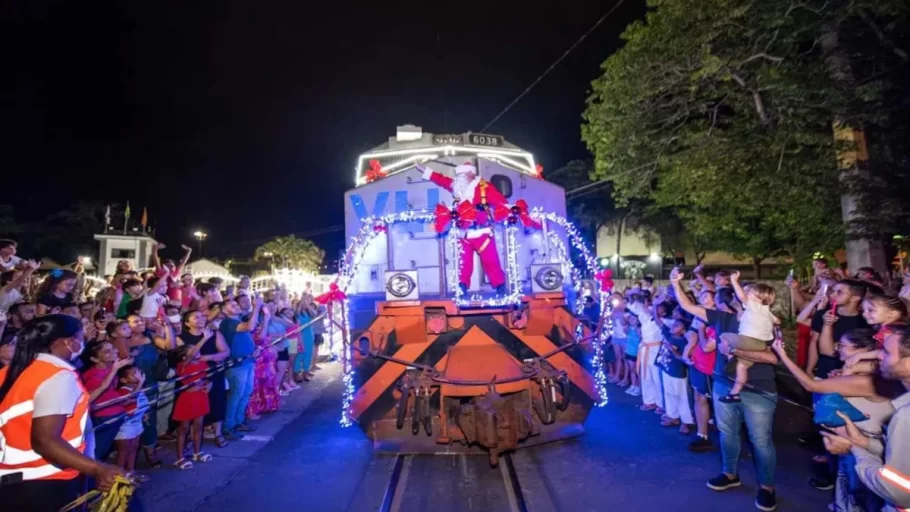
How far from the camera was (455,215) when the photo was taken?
5336 mm

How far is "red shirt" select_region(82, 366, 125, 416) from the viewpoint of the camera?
430cm

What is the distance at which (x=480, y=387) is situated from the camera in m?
4.89

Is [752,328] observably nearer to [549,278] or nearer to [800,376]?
[800,376]

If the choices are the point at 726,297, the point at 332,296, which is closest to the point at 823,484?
the point at 726,297

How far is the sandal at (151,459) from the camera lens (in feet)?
17.9

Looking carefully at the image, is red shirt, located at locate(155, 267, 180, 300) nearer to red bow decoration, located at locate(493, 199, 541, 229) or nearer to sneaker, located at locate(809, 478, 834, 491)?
red bow decoration, located at locate(493, 199, 541, 229)

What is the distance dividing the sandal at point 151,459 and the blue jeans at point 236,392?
3.22 ft

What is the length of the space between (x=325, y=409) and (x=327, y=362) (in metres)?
5.04

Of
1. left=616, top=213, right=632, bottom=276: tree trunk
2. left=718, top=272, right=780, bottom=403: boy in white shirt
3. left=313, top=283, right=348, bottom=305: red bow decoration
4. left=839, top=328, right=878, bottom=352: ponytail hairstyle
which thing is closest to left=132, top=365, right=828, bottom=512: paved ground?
left=718, top=272, right=780, bottom=403: boy in white shirt

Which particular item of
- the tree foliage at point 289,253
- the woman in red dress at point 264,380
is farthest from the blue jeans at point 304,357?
the tree foliage at point 289,253

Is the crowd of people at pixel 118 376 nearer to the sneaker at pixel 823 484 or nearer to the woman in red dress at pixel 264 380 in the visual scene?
the woman in red dress at pixel 264 380

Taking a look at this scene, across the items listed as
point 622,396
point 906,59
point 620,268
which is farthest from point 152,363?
point 620,268

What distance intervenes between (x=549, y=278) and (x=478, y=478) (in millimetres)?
2239

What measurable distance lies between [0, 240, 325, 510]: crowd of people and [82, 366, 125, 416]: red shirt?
10mm
